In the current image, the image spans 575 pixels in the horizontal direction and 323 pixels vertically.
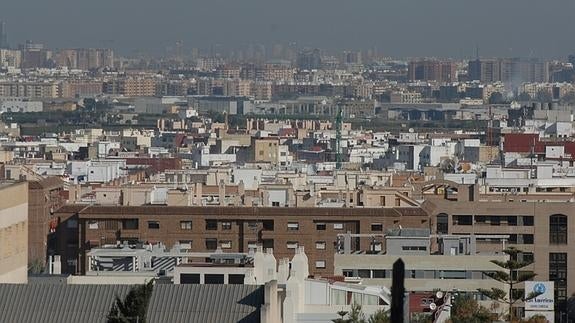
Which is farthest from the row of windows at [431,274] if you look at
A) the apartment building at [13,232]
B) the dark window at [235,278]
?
the apartment building at [13,232]

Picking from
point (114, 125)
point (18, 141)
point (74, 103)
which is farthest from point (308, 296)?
point (74, 103)

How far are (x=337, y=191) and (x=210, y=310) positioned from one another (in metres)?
31.0

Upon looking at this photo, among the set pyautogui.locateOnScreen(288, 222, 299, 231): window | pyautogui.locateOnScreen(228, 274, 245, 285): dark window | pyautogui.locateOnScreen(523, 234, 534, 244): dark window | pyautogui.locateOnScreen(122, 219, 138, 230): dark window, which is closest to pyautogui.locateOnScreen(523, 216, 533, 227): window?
pyautogui.locateOnScreen(523, 234, 534, 244): dark window

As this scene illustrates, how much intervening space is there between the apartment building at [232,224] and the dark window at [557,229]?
81.4 inches

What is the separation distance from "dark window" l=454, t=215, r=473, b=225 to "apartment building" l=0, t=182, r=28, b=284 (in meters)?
22.0

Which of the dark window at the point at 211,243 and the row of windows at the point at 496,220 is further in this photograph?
the row of windows at the point at 496,220

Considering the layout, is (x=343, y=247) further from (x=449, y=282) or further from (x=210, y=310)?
(x=210, y=310)

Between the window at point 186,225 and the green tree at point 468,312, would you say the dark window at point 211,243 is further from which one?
the green tree at point 468,312

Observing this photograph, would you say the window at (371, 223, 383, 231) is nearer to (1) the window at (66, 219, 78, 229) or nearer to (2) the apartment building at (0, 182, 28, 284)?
(1) the window at (66, 219, 78, 229)

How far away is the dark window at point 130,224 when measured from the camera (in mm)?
40438

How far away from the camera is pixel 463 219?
1642 inches

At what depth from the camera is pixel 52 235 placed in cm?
4234

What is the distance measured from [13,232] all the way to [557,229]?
886 inches

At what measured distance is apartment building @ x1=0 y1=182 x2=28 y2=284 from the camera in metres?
19.1
